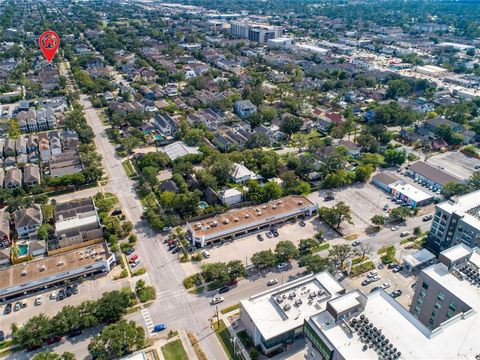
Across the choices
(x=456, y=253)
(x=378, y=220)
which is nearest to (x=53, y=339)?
(x=456, y=253)

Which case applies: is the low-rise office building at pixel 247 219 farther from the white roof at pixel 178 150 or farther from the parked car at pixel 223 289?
the white roof at pixel 178 150

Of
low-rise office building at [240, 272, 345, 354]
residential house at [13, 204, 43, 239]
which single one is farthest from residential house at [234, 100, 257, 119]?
low-rise office building at [240, 272, 345, 354]

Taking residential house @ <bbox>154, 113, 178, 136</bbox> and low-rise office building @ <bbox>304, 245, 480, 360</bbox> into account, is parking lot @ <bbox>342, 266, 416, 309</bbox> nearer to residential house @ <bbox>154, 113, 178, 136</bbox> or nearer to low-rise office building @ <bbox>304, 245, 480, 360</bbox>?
low-rise office building @ <bbox>304, 245, 480, 360</bbox>

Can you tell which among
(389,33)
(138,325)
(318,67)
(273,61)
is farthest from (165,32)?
(138,325)

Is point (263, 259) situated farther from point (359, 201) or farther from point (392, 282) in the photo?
point (359, 201)

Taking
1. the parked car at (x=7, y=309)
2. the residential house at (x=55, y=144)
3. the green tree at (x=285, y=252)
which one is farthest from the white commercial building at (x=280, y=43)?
the parked car at (x=7, y=309)

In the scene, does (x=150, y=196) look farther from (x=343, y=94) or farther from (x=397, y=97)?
(x=397, y=97)

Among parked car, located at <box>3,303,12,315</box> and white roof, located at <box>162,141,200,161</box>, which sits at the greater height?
white roof, located at <box>162,141,200,161</box>
